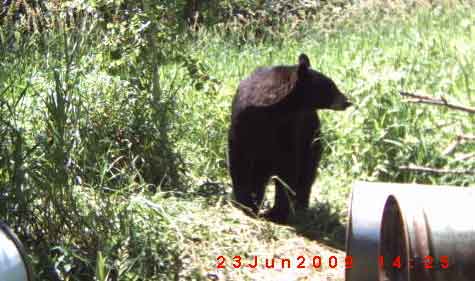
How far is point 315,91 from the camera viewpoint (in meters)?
6.30

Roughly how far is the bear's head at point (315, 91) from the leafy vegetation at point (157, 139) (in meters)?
0.51

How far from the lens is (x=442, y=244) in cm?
341

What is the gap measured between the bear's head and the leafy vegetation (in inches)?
20.2

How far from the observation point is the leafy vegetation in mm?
4566

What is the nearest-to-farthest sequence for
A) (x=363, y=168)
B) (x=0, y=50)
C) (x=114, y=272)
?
(x=114, y=272) < (x=0, y=50) < (x=363, y=168)

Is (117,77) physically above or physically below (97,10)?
below

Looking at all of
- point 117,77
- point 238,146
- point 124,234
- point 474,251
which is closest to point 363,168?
point 238,146

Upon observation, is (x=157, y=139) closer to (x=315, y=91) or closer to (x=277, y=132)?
(x=277, y=132)

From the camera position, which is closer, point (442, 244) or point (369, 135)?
point (442, 244)

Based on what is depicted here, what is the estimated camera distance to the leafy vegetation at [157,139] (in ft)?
15.0

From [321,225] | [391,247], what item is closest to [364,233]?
[391,247]

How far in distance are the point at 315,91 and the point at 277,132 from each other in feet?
1.45

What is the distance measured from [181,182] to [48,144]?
1.92m

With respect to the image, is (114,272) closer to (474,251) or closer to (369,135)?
(474,251)
